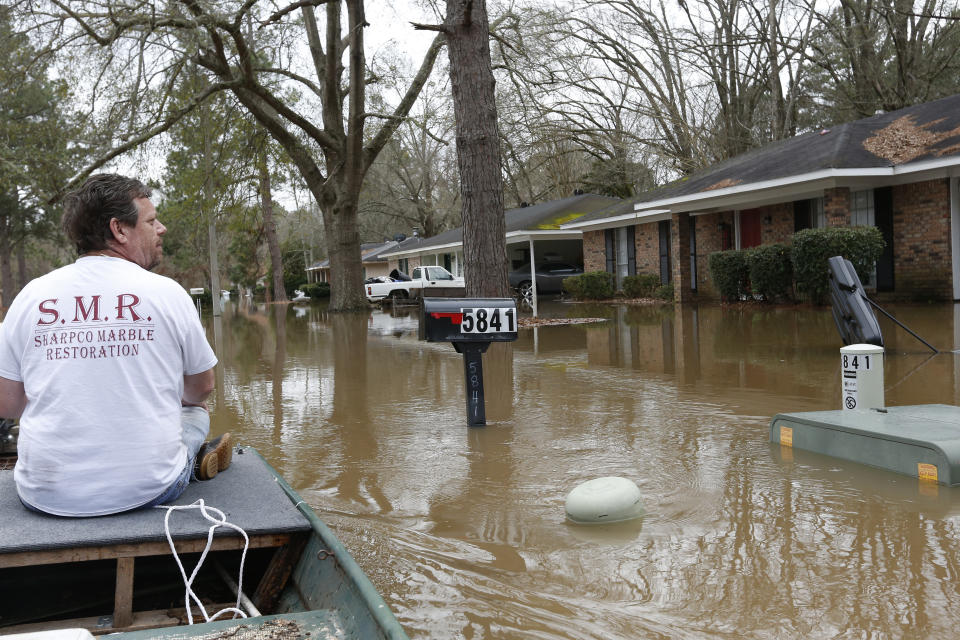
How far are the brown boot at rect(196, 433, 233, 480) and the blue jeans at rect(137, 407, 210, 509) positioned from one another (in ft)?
0.13

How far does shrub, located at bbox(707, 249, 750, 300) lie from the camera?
19.4 meters

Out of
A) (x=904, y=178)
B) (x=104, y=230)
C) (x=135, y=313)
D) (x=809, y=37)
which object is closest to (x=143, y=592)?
(x=135, y=313)

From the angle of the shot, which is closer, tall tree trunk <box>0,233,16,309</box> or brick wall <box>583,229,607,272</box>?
brick wall <box>583,229,607,272</box>

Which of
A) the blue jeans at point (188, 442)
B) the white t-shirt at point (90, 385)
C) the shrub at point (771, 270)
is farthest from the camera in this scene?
the shrub at point (771, 270)

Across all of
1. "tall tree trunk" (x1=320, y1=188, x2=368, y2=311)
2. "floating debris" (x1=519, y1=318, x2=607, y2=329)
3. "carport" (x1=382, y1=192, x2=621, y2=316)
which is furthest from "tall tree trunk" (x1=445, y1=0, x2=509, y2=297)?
"tall tree trunk" (x1=320, y1=188, x2=368, y2=311)

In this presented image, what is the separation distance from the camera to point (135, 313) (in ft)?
10.0

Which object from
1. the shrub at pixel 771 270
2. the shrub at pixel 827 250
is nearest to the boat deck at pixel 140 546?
the shrub at pixel 827 250

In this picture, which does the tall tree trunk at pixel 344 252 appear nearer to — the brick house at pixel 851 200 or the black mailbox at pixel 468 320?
the brick house at pixel 851 200

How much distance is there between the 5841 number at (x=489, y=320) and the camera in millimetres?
6711

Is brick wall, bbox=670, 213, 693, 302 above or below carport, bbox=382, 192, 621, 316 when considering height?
below

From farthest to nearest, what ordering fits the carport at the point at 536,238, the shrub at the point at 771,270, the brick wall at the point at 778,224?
the carport at the point at 536,238
the brick wall at the point at 778,224
the shrub at the point at 771,270

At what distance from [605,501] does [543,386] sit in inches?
199

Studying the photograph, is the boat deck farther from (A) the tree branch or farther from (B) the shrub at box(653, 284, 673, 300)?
(B) the shrub at box(653, 284, 673, 300)

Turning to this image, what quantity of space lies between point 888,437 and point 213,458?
400 cm
